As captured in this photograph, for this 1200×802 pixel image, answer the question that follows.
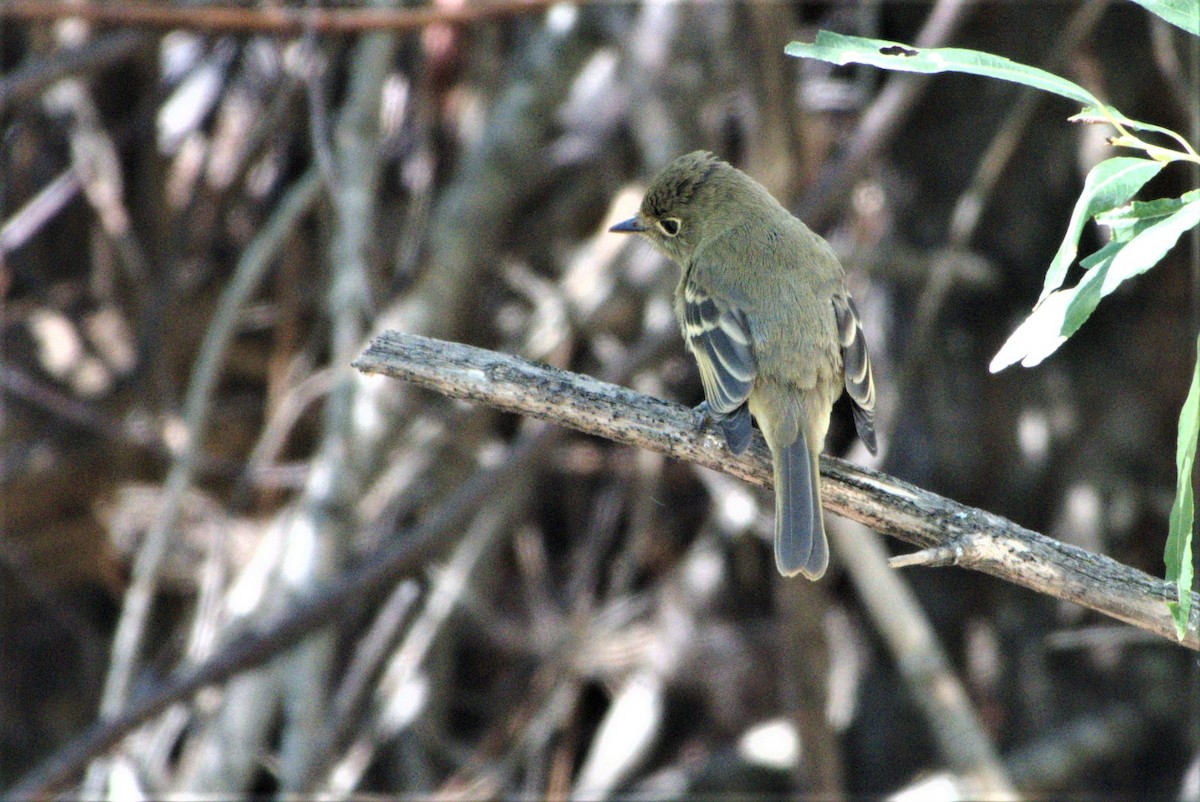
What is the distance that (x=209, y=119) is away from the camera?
5.75 m

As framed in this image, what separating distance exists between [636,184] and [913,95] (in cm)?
111

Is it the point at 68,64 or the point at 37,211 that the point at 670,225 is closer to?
the point at 68,64

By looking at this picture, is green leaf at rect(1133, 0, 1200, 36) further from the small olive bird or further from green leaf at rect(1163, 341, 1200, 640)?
the small olive bird

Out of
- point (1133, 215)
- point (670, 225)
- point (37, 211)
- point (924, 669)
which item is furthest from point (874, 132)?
point (37, 211)

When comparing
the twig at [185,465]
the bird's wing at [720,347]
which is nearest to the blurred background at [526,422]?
the twig at [185,465]

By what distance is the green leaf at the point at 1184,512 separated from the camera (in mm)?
Answer: 1877

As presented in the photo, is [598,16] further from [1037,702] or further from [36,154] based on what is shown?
[1037,702]

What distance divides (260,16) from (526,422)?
1.97 meters

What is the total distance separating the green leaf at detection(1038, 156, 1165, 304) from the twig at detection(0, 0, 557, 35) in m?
2.69

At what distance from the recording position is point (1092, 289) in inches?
77.1

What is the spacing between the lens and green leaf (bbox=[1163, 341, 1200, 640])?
6.16 feet

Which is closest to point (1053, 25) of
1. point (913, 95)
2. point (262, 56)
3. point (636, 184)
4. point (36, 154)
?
point (913, 95)

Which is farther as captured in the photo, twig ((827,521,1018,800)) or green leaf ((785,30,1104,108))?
twig ((827,521,1018,800))

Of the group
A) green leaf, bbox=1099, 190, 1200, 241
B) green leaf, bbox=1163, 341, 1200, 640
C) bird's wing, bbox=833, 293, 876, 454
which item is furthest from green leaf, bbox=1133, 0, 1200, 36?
bird's wing, bbox=833, 293, 876, 454
